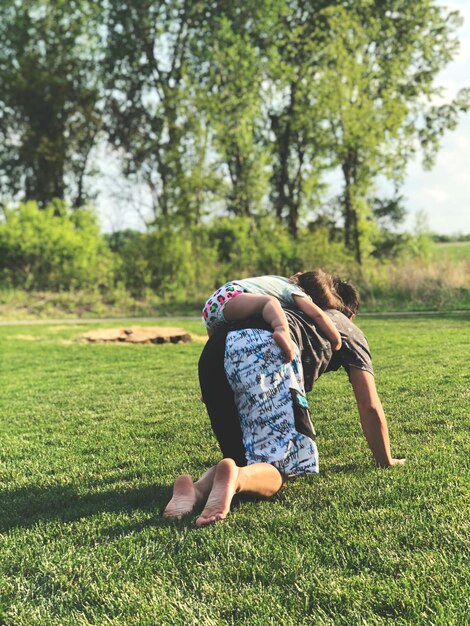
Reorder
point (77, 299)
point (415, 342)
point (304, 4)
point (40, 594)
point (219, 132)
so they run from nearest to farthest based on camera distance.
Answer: point (40, 594) → point (415, 342) → point (77, 299) → point (219, 132) → point (304, 4)

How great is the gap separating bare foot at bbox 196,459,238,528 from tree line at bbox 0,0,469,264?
73.6ft

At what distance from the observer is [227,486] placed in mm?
2771

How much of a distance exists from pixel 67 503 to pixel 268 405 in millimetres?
1251

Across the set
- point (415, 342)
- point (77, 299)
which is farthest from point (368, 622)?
point (77, 299)

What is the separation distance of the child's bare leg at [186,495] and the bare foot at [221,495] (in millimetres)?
168

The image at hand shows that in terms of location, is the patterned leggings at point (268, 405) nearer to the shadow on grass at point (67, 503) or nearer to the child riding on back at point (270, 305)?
the child riding on back at point (270, 305)

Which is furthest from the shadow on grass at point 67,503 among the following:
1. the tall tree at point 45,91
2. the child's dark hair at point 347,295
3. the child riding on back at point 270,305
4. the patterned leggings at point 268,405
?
the tall tree at point 45,91

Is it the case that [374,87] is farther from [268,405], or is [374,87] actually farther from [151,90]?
[268,405]

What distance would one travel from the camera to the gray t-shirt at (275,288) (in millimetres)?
3424

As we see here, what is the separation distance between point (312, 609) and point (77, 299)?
2365cm

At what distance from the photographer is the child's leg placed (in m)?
3.12

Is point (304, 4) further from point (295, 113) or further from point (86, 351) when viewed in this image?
point (86, 351)

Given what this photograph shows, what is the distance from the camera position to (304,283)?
3695 mm

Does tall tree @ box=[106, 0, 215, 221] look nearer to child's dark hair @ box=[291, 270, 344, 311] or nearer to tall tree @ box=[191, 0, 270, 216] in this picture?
tall tree @ box=[191, 0, 270, 216]
